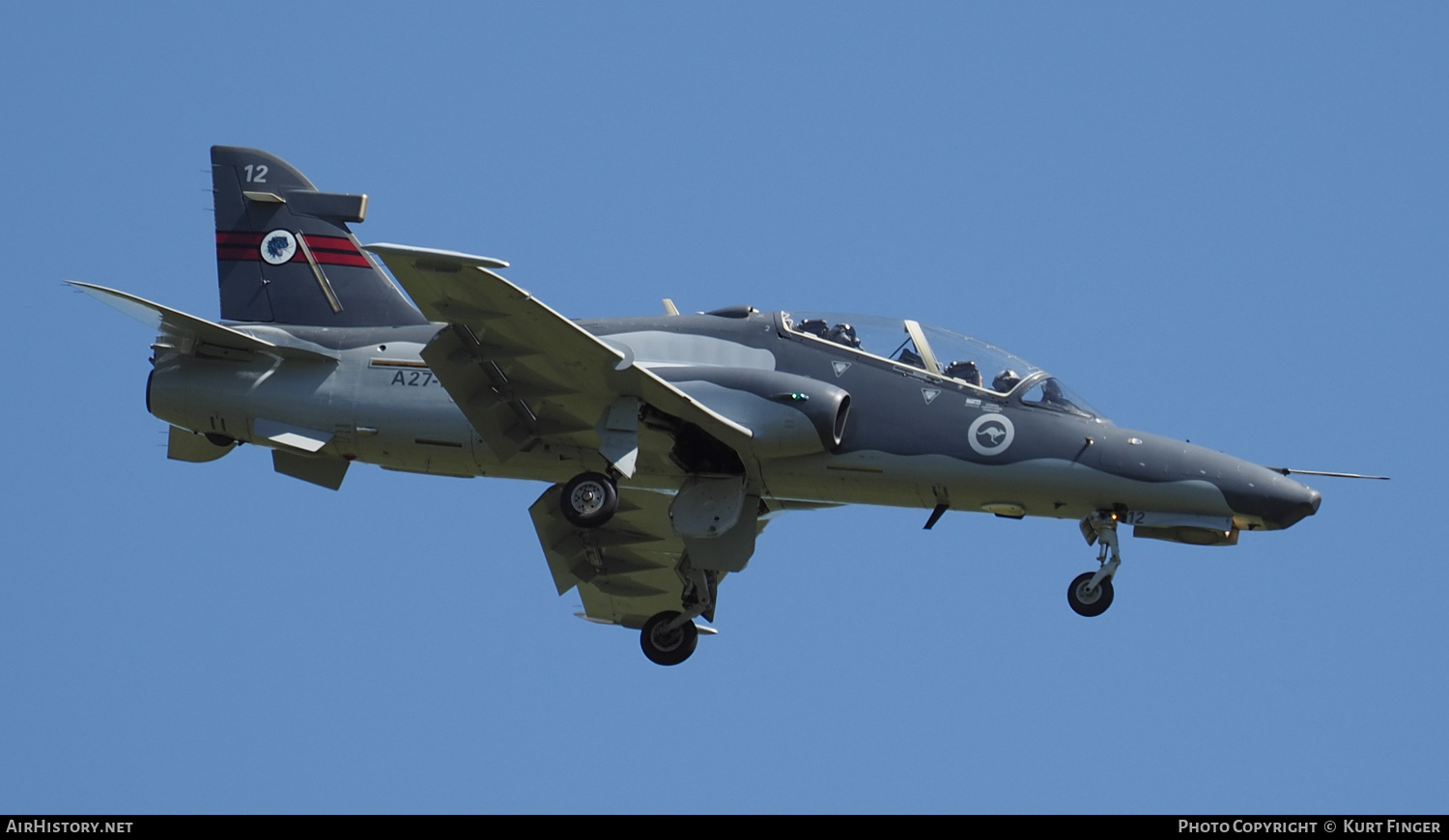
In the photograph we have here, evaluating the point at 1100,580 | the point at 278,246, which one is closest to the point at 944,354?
the point at 1100,580

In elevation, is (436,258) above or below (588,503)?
above

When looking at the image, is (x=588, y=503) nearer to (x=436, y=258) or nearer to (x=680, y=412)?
(x=680, y=412)

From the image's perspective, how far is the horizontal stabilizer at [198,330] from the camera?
2217 centimetres

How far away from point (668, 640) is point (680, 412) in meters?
4.44

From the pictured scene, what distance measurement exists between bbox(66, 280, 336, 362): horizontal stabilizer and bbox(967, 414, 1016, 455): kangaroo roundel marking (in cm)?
739

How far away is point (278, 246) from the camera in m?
24.2

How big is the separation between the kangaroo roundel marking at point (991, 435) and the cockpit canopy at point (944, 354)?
1.24 ft

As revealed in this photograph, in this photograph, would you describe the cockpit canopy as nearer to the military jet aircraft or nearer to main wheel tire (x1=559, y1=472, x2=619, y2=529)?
the military jet aircraft

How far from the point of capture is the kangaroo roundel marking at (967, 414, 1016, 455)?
837 inches

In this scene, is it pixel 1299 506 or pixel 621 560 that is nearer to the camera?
pixel 1299 506

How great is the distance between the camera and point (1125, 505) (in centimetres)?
2123

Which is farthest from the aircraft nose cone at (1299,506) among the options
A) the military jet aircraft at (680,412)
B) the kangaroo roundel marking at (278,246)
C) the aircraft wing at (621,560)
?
the kangaroo roundel marking at (278,246)
